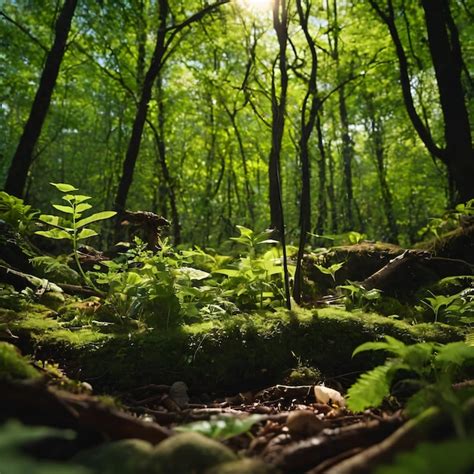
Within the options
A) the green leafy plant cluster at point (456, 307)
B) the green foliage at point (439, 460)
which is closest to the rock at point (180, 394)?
the green foliage at point (439, 460)

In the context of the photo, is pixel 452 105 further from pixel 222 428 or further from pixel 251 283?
pixel 222 428

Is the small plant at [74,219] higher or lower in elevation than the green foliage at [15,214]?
lower

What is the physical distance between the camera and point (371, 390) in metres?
1.69

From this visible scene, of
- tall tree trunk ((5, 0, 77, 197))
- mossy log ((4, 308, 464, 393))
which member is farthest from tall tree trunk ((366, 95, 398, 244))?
mossy log ((4, 308, 464, 393))

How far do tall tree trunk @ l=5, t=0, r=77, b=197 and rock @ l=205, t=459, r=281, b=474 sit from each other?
678 centimetres

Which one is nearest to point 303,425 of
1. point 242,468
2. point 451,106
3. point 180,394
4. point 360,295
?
point 242,468

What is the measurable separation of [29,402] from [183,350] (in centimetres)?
140

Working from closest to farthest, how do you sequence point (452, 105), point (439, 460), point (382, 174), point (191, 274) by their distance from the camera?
point (439, 460), point (191, 274), point (452, 105), point (382, 174)

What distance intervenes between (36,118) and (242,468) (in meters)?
7.58

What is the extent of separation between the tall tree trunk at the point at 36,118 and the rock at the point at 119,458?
21.2ft

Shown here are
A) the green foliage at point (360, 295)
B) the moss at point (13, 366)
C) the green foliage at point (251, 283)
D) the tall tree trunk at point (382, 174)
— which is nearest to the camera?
the moss at point (13, 366)

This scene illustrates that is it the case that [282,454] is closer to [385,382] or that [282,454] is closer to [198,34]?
[385,382]

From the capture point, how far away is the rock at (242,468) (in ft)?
3.47

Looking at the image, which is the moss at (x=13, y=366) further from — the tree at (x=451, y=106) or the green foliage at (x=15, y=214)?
the tree at (x=451, y=106)
